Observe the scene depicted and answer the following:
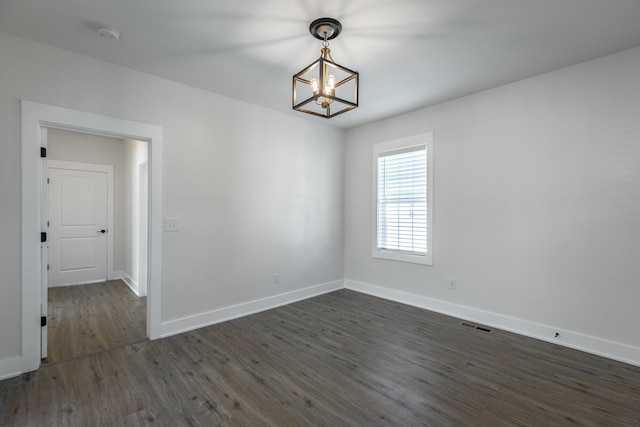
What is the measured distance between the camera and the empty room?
2.21 m

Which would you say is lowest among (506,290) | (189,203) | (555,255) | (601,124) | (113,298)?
(113,298)

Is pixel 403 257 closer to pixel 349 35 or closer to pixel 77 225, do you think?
pixel 349 35

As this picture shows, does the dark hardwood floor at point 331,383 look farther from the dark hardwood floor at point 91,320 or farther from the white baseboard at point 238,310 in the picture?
the dark hardwood floor at point 91,320

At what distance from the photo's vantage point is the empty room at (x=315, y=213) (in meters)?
2.21

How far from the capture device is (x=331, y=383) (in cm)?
241

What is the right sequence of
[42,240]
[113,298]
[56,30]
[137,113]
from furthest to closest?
1. [113,298]
2. [137,113]
3. [42,240]
4. [56,30]

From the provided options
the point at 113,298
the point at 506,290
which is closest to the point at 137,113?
the point at 113,298

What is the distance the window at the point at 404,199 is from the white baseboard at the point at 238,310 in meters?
1.17

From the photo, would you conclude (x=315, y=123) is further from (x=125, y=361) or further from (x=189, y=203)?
(x=125, y=361)

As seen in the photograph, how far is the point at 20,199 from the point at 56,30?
4.63 feet

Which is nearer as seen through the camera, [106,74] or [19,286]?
[19,286]

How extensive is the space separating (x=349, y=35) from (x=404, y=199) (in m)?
2.60

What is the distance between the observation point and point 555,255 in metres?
3.15

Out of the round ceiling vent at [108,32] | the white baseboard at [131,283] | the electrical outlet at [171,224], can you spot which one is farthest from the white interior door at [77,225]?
the round ceiling vent at [108,32]
